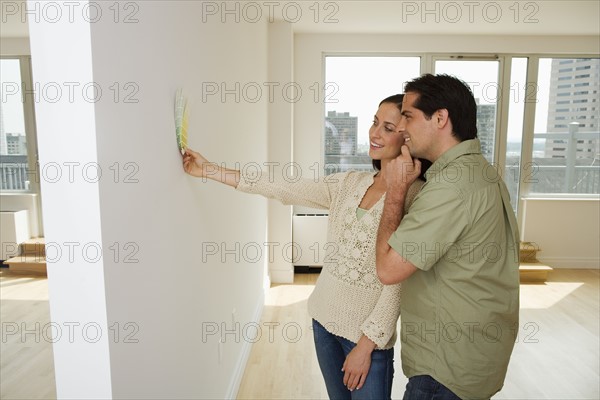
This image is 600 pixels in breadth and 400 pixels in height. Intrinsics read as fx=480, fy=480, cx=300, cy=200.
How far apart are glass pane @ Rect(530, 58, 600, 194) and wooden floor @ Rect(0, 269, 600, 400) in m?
1.16

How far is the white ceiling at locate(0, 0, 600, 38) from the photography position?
158 inches

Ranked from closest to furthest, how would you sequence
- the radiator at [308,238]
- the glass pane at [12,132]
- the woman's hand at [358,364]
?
the glass pane at [12,132] → the woman's hand at [358,364] → the radiator at [308,238]

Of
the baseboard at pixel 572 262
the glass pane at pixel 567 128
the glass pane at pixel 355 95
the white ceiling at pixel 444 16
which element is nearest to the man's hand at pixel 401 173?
the white ceiling at pixel 444 16

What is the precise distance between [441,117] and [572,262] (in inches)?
206

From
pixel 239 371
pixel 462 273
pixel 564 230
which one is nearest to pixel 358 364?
pixel 462 273

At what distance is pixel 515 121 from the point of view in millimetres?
5504

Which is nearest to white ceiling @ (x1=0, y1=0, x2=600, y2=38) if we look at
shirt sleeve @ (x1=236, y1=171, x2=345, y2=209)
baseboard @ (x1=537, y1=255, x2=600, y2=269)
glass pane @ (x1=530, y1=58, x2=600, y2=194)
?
glass pane @ (x1=530, y1=58, x2=600, y2=194)

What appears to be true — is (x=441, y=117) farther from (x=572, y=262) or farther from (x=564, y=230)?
(x=572, y=262)

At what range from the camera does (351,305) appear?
1543mm

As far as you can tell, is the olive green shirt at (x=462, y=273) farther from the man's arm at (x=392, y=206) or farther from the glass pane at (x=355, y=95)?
the glass pane at (x=355, y=95)

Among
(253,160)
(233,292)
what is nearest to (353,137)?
(253,160)

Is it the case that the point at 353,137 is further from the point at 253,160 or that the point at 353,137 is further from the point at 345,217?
the point at 345,217

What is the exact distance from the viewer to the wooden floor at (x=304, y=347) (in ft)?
3.18

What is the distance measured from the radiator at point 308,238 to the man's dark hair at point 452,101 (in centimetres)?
384
